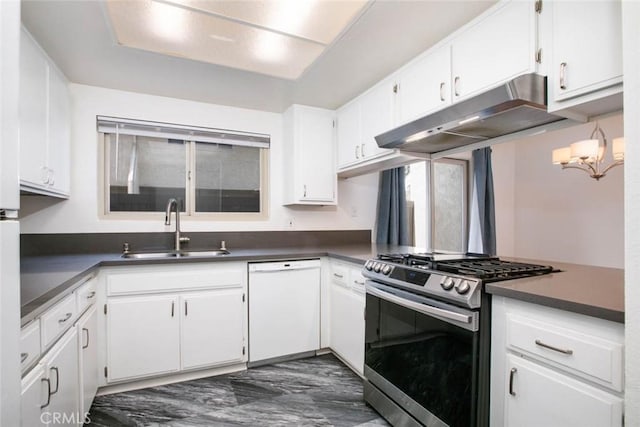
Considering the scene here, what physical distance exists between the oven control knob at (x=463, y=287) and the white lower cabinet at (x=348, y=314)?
2.90 feet

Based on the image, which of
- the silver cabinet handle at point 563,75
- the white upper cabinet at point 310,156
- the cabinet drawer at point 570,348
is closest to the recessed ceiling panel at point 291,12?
the silver cabinet handle at point 563,75

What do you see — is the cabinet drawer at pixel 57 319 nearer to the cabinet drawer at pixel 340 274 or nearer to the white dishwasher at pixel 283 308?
the white dishwasher at pixel 283 308

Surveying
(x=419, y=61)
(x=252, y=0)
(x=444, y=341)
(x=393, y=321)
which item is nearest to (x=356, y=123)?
(x=419, y=61)

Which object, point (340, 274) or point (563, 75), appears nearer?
point (563, 75)

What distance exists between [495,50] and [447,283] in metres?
1.17

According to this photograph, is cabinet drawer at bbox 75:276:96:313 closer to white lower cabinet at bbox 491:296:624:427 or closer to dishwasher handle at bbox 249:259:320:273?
dishwasher handle at bbox 249:259:320:273

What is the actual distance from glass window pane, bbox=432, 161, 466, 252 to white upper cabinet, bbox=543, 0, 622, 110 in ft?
9.51

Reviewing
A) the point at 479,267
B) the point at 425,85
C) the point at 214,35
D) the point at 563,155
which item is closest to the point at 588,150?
the point at 563,155

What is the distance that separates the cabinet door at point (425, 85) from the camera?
1.83m

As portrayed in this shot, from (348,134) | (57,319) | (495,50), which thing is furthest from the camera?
(348,134)

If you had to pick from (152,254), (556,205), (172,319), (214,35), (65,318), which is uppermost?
(214,35)

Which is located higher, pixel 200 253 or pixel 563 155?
pixel 563 155

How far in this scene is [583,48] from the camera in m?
1.23

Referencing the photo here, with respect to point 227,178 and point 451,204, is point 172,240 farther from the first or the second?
point 451,204
